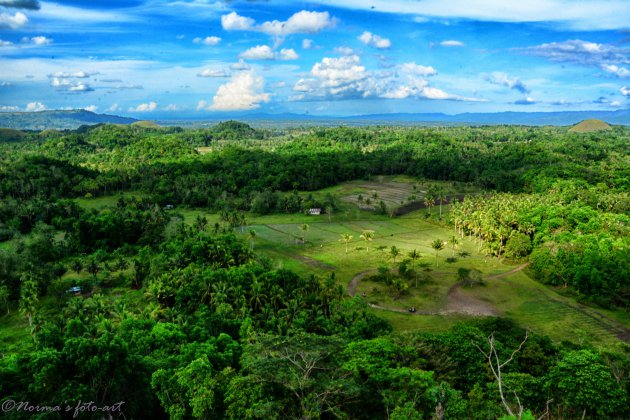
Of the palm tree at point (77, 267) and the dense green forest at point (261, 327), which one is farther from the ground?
the dense green forest at point (261, 327)

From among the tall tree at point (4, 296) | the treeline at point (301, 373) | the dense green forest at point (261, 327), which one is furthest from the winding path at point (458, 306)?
the tall tree at point (4, 296)

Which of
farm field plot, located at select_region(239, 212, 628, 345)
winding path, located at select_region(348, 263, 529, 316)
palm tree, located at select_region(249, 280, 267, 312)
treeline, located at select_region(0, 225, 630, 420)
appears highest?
treeline, located at select_region(0, 225, 630, 420)

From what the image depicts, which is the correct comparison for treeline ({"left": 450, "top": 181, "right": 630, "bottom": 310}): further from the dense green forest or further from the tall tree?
the tall tree

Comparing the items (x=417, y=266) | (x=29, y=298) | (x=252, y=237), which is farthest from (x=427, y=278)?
(x=29, y=298)

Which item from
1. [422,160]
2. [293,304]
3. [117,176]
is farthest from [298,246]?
[422,160]

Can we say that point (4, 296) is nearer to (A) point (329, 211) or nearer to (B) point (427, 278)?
(B) point (427, 278)

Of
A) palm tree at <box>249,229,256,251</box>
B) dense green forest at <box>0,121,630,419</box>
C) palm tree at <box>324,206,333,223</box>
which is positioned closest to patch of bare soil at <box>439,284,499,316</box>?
dense green forest at <box>0,121,630,419</box>

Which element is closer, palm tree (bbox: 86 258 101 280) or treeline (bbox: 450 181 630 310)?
treeline (bbox: 450 181 630 310)

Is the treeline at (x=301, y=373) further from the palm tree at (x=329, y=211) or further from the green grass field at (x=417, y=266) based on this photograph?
the palm tree at (x=329, y=211)
